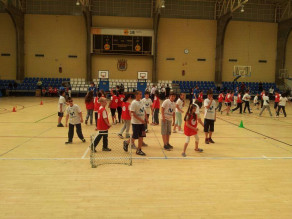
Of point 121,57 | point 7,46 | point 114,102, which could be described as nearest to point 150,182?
point 114,102

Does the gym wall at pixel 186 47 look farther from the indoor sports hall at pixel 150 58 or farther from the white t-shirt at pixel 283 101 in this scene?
the white t-shirt at pixel 283 101

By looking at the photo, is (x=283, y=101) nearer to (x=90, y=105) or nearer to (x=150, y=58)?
(x=90, y=105)

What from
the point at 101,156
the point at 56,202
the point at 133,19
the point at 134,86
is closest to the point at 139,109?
the point at 101,156

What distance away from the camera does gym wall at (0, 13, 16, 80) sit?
28984 millimetres

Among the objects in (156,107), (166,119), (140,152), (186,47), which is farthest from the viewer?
(186,47)

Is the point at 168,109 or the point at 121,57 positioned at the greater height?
the point at 121,57

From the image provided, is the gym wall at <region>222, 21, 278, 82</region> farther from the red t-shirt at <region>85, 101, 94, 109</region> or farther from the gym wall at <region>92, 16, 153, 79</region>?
the red t-shirt at <region>85, 101, 94, 109</region>

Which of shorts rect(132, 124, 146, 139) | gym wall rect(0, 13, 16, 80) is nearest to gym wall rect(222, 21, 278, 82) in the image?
gym wall rect(0, 13, 16, 80)

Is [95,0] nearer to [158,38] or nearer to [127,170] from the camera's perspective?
[158,38]

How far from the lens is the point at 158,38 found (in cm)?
3025

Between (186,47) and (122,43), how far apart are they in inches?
300

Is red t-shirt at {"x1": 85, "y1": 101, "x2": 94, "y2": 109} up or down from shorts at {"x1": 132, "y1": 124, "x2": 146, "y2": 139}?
up

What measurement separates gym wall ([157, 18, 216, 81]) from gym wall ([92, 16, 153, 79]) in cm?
167

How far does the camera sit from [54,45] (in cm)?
2972
